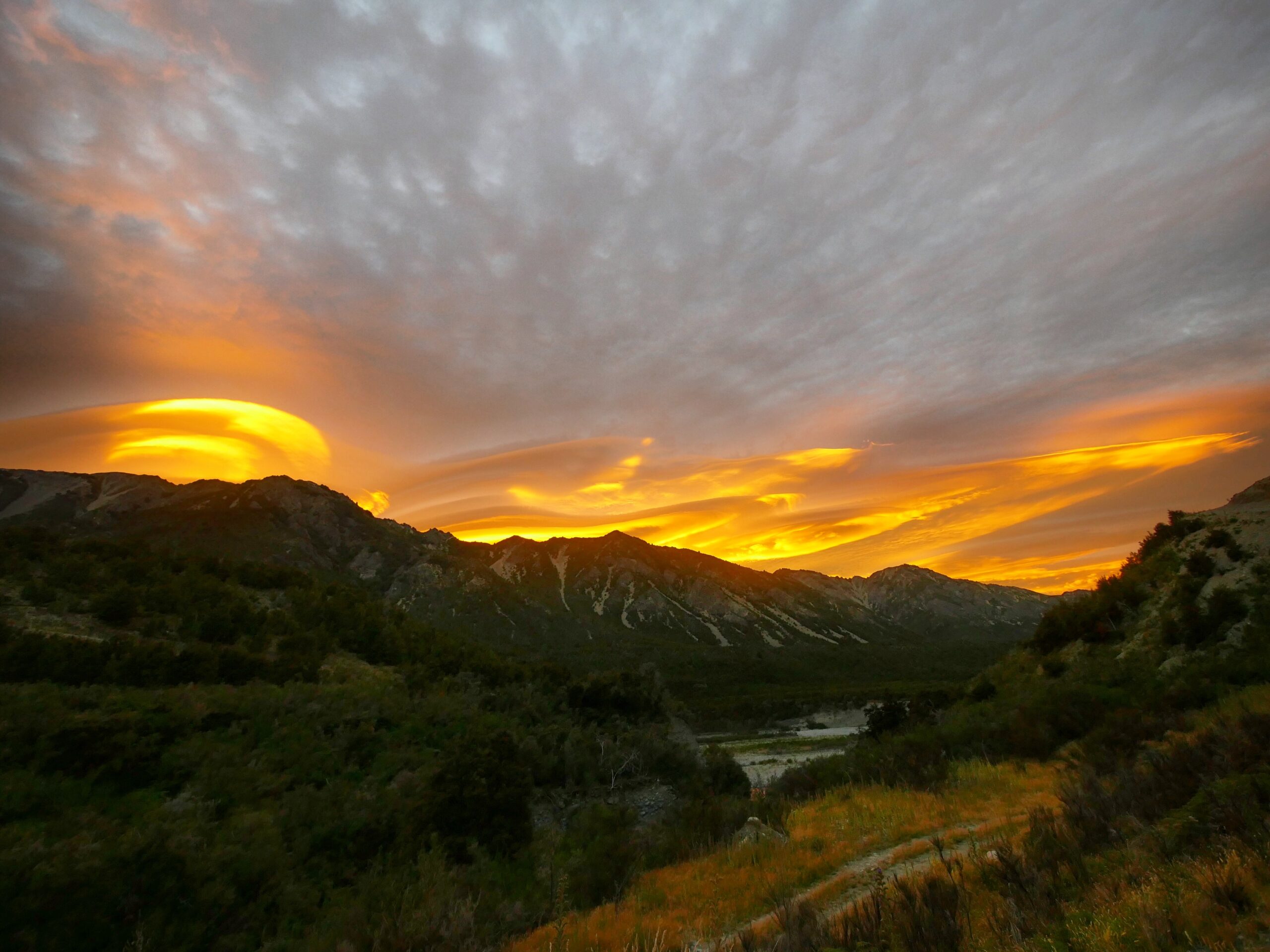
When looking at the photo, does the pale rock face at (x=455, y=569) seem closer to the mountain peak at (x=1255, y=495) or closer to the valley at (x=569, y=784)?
the valley at (x=569, y=784)

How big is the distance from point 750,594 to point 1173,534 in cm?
17439

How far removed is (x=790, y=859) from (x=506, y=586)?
5736 inches

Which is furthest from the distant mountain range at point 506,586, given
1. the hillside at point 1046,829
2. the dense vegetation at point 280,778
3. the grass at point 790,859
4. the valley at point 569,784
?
the grass at point 790,859

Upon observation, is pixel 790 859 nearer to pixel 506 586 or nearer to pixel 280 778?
pixel 280 778

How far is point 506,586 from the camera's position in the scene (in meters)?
149

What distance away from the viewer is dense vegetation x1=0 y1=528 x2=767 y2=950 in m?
8.02

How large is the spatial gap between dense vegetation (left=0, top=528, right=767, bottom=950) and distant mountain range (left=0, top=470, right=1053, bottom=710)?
244ft

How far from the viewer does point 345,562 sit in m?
129

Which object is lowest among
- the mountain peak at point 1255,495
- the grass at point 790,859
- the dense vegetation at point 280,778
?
the grass at point 790,859

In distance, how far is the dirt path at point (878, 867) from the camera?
24.3 ft

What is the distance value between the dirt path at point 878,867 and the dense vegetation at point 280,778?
2797 mm

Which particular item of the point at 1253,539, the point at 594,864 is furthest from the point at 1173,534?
the point at 594,864

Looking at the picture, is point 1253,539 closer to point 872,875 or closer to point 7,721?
point 872,875

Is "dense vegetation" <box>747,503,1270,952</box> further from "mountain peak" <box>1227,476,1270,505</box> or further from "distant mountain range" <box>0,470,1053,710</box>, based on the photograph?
"distant mountain range" <box>0,470,1053,710</box>
